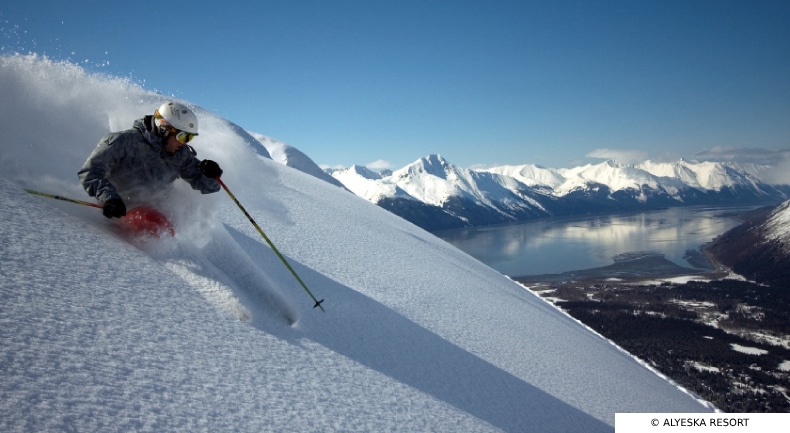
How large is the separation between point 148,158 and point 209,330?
2.48m

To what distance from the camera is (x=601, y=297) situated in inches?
3775

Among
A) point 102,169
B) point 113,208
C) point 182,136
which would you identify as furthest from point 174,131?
point 113,208

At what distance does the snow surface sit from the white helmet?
0.94 meters

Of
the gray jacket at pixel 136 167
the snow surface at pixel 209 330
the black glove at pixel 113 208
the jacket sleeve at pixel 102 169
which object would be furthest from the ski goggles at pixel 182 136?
the black glove at pixel 113 208

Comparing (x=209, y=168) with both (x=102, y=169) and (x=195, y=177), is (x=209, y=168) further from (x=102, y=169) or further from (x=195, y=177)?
(x=102, y=169)

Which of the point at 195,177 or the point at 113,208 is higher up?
the point at 195,177

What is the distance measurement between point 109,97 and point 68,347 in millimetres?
5841

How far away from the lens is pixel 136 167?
15.3 feet

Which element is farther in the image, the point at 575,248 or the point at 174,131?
the point at 575,248

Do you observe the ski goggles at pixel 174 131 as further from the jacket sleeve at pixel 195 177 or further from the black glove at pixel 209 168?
the black glove at pixel 209 168

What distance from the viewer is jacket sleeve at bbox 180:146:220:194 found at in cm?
510

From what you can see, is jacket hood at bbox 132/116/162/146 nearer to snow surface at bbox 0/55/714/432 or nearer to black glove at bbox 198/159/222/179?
black glove at bbox 198/159/222/179

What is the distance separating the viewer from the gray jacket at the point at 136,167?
4195 mm

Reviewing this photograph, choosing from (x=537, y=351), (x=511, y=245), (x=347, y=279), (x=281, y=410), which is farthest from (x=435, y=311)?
(x=511, y=245)
